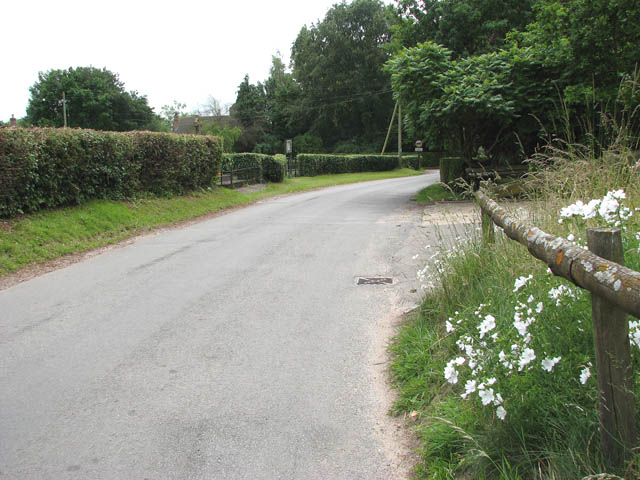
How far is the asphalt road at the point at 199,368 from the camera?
342 cm

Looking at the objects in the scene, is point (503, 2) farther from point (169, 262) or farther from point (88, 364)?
point (88, 364)

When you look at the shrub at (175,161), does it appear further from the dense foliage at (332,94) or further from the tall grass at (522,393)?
the dense foliage at (332,94)

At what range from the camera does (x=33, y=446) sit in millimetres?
3539

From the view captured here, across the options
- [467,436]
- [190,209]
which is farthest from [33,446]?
[190,209]

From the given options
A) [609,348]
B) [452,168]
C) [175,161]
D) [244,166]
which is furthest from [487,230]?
[244,166]

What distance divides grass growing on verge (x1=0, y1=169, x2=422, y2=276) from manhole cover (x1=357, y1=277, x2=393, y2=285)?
6158 millimetres

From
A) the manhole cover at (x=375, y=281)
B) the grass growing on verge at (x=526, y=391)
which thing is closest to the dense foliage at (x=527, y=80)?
the manhole cover at (x=375, y=281)

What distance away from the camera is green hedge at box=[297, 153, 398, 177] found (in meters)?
40.6

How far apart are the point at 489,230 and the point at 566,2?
561 inches

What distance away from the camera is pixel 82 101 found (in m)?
64.7

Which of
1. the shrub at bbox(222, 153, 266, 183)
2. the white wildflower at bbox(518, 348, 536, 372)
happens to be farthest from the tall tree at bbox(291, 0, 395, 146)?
the white wildflower at bbox(518, 348, 536, 372)

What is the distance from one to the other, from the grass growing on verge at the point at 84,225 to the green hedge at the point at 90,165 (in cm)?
41

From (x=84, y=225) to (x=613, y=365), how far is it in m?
12.6

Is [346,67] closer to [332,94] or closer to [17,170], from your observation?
[332,94]
